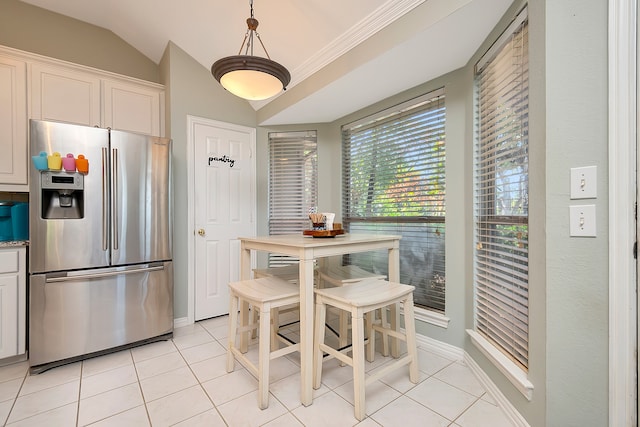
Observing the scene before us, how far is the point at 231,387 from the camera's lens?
1.79m

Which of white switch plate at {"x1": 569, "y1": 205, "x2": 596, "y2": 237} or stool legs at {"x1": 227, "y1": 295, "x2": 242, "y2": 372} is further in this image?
stool legs at {"x1": 227, "y1": 295, "x2": 242, "y2": 372}

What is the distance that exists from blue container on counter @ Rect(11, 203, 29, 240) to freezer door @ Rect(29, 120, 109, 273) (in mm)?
486

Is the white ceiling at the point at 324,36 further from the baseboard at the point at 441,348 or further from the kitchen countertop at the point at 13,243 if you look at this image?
the kitchen countertop at the point at 13,243

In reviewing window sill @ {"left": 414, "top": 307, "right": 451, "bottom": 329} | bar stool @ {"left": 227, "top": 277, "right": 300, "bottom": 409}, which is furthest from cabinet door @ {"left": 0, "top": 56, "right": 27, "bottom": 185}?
window sill @ {"left": 414, "top": 307, "right": 451, "bottom": 329}

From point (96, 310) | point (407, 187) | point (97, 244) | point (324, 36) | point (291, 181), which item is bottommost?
point (96, 310)

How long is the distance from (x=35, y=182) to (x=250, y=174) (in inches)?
72.2

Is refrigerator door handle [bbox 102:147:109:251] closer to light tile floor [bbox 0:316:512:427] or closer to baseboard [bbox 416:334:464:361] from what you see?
light tile floor [bbox 0:316:512:427]

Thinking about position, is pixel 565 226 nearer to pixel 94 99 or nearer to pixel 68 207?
pixel 68 207

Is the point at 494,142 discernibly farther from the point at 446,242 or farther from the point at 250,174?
the point at 250,174

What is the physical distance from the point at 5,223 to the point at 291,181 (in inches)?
100

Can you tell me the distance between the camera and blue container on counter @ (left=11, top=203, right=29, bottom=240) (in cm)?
224

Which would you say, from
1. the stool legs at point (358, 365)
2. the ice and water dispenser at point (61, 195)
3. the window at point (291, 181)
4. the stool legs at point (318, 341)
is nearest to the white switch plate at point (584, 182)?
the stool legs at point (358, 365)

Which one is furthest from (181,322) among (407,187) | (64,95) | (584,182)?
(584,182)

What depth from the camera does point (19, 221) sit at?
225 cm
